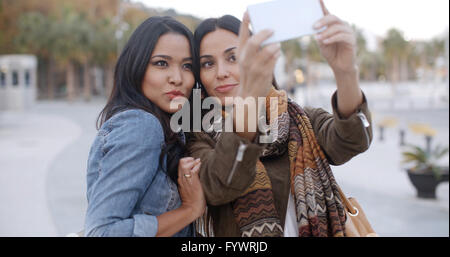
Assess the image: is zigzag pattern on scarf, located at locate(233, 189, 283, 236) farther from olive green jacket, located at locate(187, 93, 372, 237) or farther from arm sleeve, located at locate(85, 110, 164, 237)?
arm sleeve, located at locate(85, 110, 164, 237)

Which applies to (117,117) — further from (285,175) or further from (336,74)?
(336,74)

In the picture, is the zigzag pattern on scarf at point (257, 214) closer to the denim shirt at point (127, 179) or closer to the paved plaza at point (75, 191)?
the denim shirt at point (127, 179)

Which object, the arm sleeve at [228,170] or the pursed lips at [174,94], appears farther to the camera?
the pursed lips at [174,94]

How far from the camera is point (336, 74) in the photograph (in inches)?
60.6

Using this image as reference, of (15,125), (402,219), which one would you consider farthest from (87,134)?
(402,219)

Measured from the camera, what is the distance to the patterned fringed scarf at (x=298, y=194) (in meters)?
1.62

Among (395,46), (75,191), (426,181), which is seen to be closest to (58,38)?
(75,191)

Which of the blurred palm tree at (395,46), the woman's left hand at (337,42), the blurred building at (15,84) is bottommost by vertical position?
the blurred building at (15,84)

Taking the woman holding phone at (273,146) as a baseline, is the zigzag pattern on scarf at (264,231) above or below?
below

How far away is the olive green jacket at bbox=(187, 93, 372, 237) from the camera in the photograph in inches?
57.2

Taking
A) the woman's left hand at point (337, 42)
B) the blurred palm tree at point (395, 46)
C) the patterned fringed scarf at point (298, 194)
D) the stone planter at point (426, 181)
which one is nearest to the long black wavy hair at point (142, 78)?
the patterned fringed scarf at point (298, 194)
